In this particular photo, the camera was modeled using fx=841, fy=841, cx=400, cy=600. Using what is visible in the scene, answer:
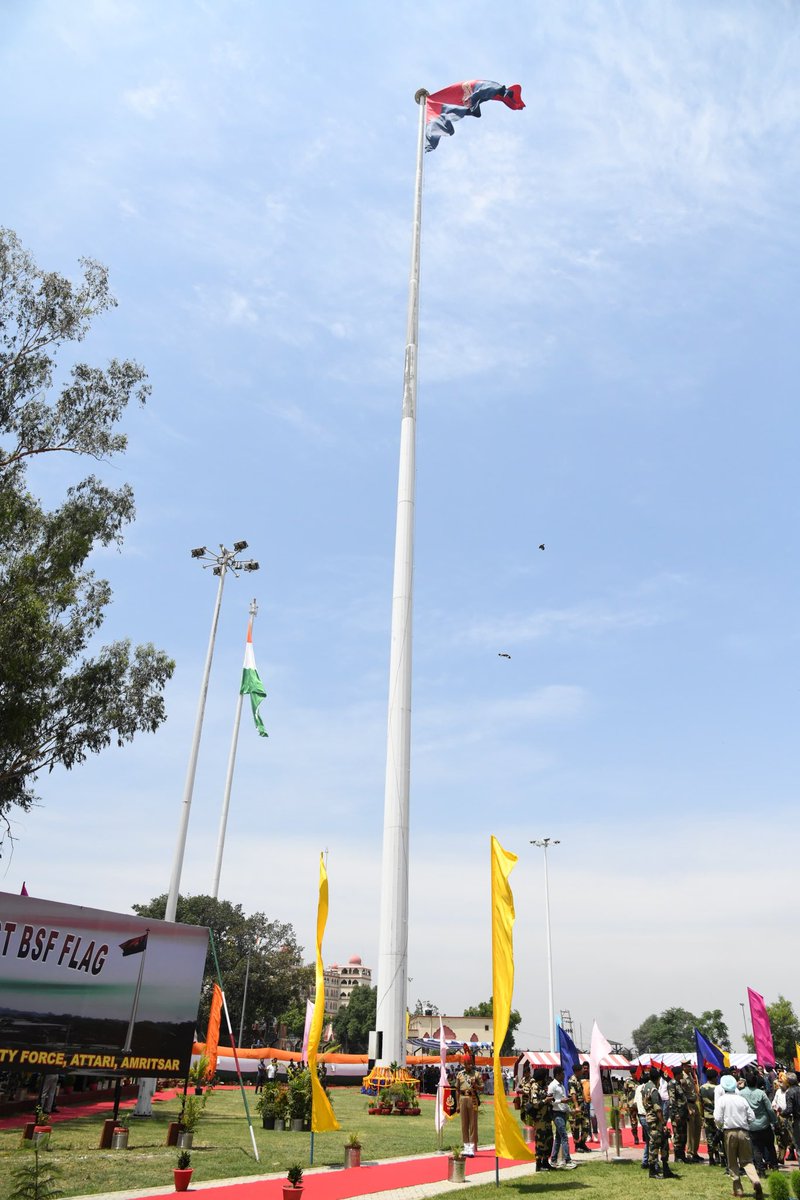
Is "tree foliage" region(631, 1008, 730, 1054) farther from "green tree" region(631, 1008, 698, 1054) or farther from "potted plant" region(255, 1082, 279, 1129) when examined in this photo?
"potted plant" region(255, 1082, 279, 1129)

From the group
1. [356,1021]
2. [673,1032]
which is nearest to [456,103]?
[356,1021]

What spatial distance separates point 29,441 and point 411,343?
61.6 ft

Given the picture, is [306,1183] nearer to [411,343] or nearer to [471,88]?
[411,343]

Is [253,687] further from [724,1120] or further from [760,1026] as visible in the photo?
[724,1120]

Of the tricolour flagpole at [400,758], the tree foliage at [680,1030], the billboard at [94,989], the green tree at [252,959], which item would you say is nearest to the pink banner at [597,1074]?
the billboard at [94,989]

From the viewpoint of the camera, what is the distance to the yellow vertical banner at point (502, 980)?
45.8 feet

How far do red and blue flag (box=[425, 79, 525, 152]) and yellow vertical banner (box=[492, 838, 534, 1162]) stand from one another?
38137 mm

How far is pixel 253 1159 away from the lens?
16.3 meters

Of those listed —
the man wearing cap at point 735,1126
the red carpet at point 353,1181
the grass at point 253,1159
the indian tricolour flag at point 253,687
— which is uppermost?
the indian tricolour flag at point 253,687

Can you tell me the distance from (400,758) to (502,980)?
58.3ft

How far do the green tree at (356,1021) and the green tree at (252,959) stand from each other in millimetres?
20283

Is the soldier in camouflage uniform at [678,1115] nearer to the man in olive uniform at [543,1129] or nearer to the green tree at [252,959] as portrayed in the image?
the man in olive uniform at [543,1129]

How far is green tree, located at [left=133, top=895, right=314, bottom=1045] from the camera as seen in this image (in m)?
82.1

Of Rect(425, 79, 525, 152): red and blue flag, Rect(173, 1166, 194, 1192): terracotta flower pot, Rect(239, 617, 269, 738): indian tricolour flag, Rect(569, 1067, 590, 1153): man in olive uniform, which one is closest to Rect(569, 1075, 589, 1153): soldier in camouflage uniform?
Rect(569, 1067, 590, 1153): man in olive uniform
